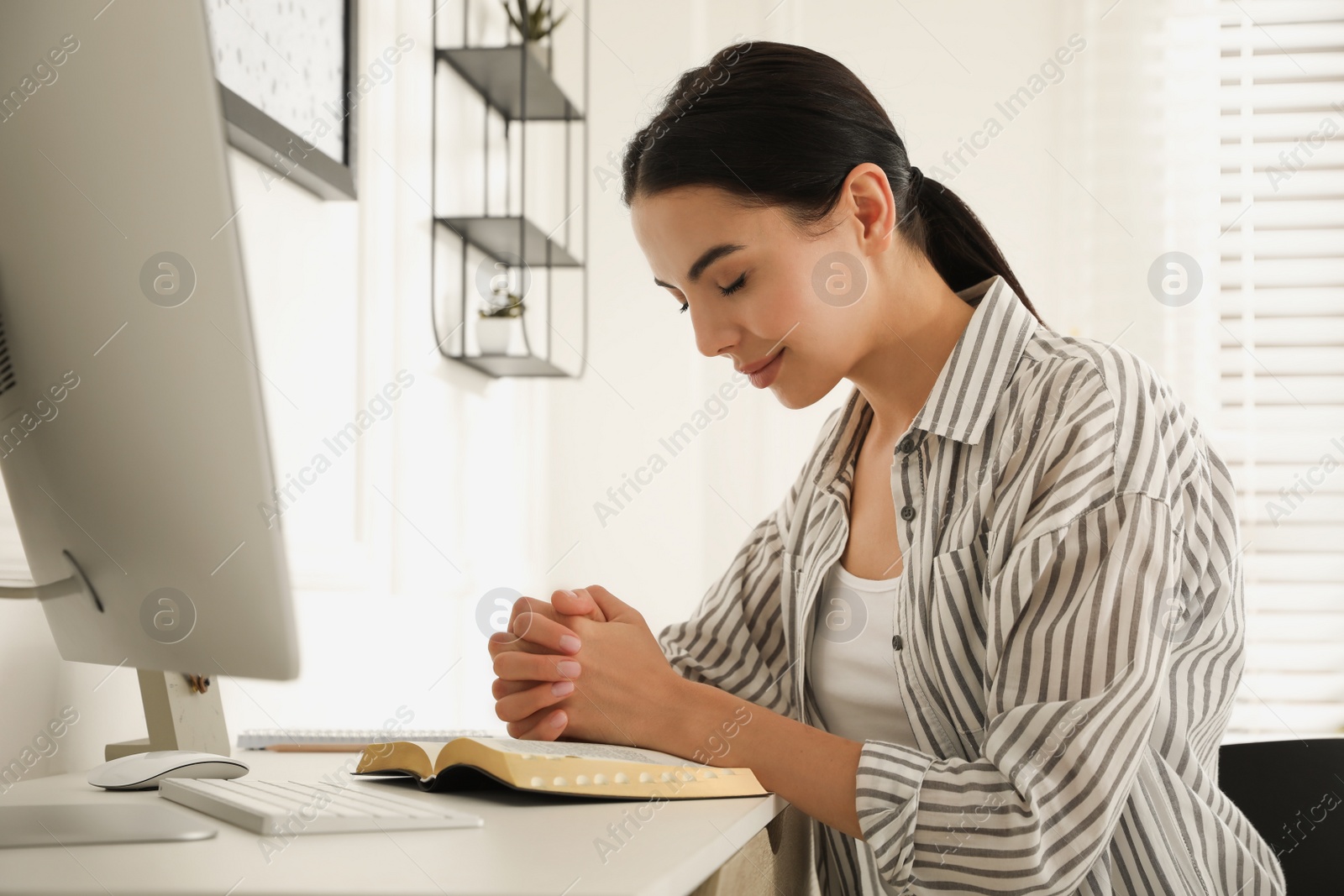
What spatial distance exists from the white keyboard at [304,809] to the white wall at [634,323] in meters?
0.87

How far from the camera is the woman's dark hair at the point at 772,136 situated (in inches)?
39.4

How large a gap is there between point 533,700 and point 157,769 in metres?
0.30

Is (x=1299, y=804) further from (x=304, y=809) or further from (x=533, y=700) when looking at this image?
(x=304, y=809)

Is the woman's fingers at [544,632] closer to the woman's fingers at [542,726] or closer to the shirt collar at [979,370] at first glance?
the woman's fingers at [542,726]

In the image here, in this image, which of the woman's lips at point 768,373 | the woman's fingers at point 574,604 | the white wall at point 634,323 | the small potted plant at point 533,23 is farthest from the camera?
the small potted plant at point 533,23

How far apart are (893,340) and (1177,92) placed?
149 centimetres

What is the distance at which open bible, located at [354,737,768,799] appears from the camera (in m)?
0.65

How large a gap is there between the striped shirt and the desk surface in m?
0.20

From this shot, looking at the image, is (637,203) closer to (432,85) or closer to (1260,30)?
(432,85)

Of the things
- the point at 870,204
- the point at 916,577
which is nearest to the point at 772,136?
the point at 870,204

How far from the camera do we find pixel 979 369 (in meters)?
0.98

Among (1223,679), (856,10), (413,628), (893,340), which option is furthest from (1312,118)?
(413,628)

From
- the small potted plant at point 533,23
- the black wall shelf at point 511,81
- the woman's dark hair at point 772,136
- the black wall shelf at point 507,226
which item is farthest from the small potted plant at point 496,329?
the woman's dark hair at point 772,136

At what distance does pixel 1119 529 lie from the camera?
770 mm
